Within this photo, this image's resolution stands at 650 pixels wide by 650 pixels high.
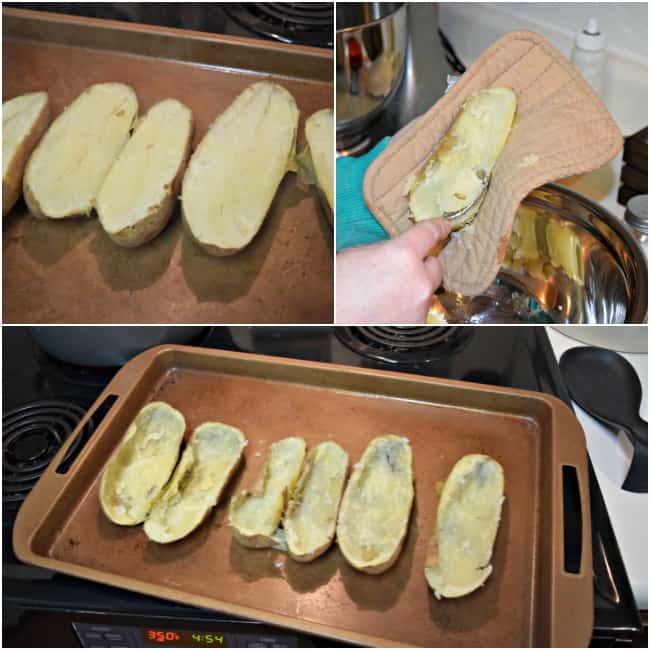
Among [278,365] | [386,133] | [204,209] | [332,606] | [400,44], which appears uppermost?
[400,44]

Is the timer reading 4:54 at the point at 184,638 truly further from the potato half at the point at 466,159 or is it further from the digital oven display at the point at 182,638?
the potato half at the point at 466,159

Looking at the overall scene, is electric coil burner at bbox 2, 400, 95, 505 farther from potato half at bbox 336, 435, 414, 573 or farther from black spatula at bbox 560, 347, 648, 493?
black spatula at bbox 560, 347, 648, 493

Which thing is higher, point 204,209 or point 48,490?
point 204,209

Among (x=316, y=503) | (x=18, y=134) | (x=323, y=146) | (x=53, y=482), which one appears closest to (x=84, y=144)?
(x=18, y=134)

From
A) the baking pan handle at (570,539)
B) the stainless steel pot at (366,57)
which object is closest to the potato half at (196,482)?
the baking pan handle at (570,539)

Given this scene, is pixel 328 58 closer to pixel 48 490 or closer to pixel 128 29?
pixel 128 29

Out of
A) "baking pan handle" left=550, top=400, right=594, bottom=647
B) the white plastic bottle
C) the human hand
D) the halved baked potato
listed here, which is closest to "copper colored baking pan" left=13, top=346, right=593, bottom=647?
"baking pan handle" left=550, top=400, right=594, bottom=647

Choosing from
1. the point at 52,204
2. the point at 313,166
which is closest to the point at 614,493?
the point at 313,166

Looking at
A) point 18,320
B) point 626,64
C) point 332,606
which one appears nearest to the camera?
point 332,606
